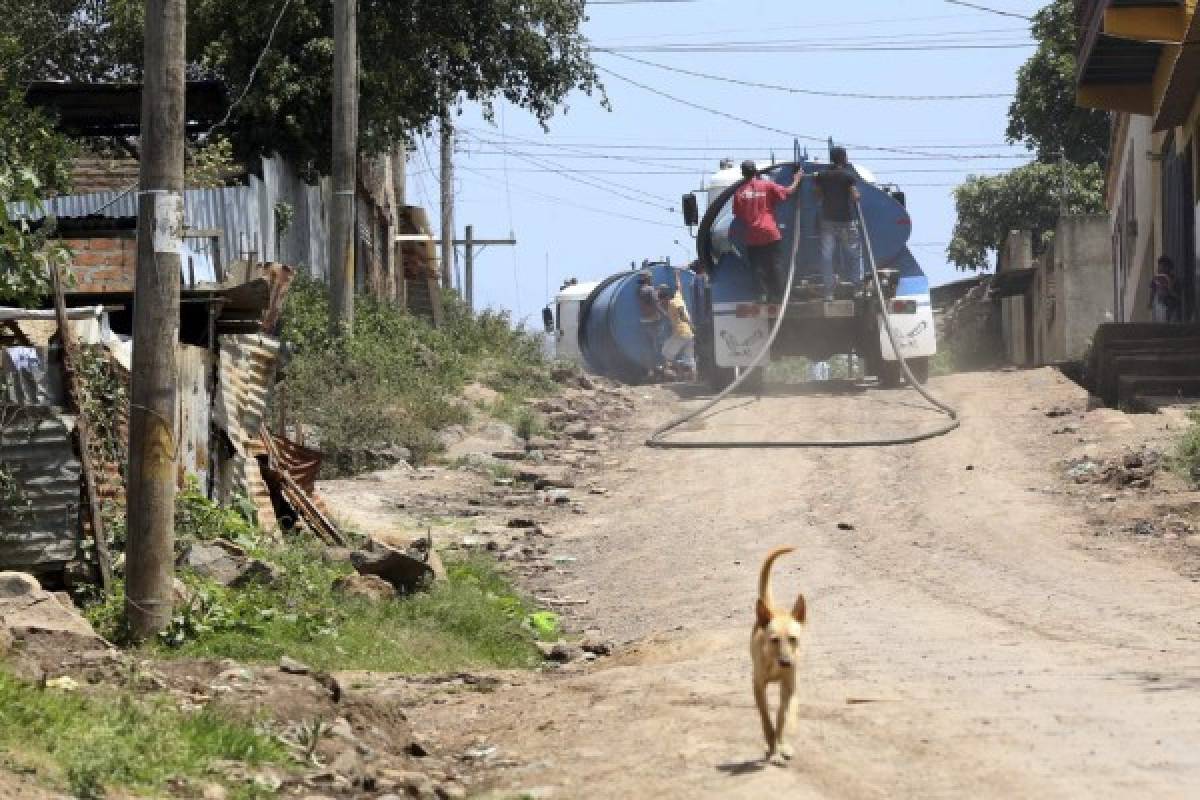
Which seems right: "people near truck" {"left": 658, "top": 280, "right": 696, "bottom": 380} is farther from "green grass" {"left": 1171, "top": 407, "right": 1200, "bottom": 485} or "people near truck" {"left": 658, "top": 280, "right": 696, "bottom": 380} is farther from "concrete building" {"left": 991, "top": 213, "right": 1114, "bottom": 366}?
"green grass" {"left": 1171, "top": 407, "right": 1200, "bottom": 485}

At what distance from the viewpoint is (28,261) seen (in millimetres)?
13133

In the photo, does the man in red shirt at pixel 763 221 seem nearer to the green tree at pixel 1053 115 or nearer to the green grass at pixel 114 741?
the green grass at pixel 114 741

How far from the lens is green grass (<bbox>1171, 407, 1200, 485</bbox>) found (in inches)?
710

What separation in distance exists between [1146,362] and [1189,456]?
5.73 metres

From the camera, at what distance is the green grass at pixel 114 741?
7.94m

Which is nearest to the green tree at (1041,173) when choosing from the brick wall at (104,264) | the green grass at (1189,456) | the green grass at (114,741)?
the green grass at (1189,456)

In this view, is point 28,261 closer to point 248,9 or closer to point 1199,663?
point 1199,663

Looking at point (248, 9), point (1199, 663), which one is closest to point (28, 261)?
point (1199, 663)

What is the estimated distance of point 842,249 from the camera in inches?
A: 1184

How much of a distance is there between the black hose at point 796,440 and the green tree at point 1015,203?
2737 centimetres

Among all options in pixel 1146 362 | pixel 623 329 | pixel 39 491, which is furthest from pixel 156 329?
pixel 623 329

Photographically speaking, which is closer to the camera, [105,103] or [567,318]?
[105,103]

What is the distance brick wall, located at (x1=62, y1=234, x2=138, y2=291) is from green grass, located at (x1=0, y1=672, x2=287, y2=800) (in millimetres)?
8567

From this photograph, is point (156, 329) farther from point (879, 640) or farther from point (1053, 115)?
point (1053, 115)
